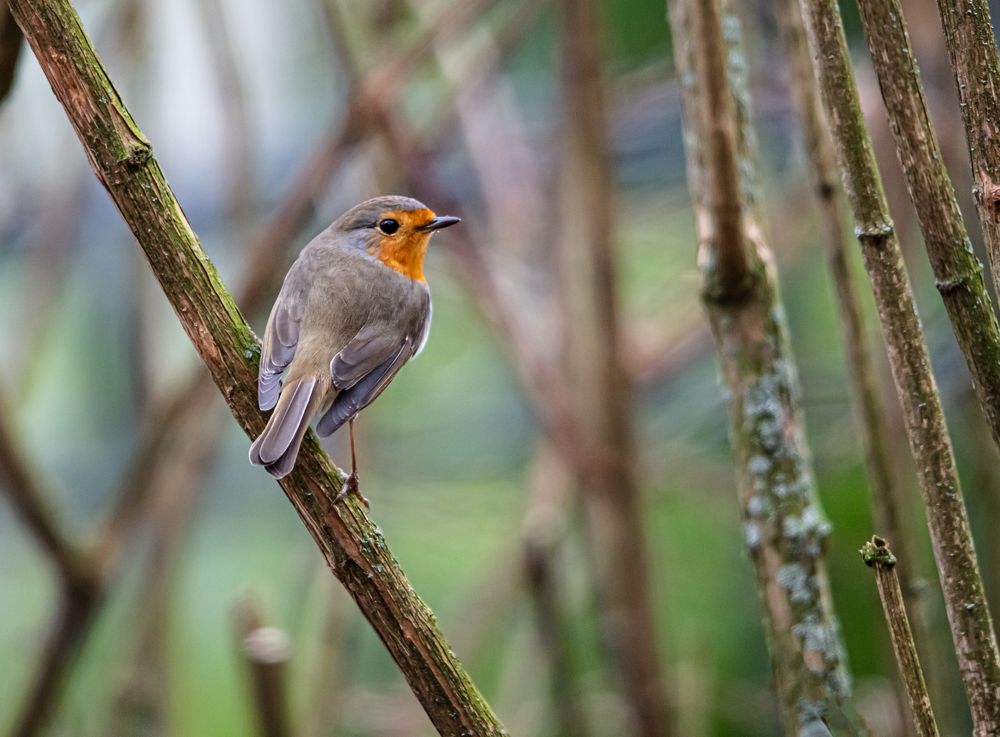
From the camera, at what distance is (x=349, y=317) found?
6.77 ft

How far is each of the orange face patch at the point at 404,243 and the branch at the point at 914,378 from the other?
1.26m

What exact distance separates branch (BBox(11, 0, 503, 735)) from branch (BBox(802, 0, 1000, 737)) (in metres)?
0.49

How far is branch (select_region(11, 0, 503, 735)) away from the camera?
1238 mm

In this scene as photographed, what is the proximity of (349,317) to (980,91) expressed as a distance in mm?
1258

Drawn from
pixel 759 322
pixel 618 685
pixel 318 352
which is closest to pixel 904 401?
pixel 759 322

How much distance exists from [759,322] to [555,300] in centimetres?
181

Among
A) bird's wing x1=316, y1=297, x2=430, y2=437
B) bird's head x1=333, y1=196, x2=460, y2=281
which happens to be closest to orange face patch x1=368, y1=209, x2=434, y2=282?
bird's head x1=333, y1=196, x2=460, y2=281

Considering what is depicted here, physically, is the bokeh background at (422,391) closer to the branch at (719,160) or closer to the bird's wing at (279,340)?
the bird's wing at (279,340)

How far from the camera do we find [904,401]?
1156 millimetres

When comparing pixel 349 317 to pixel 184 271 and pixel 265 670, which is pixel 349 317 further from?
pixel 184 271

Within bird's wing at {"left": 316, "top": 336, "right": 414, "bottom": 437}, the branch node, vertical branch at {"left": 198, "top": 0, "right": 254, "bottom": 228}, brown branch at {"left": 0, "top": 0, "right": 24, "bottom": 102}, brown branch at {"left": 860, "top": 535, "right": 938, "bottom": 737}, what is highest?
vertical branch at {"left": 198, "top": 0, "right": 254, "bottom": 228}

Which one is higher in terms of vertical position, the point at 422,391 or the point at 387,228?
the point at 422,391

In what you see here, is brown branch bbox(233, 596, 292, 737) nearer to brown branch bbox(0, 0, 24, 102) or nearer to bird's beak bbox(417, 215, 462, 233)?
bird's beak bbox(417, 215, 462, 233)

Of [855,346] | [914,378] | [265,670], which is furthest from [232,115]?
[914,378]
